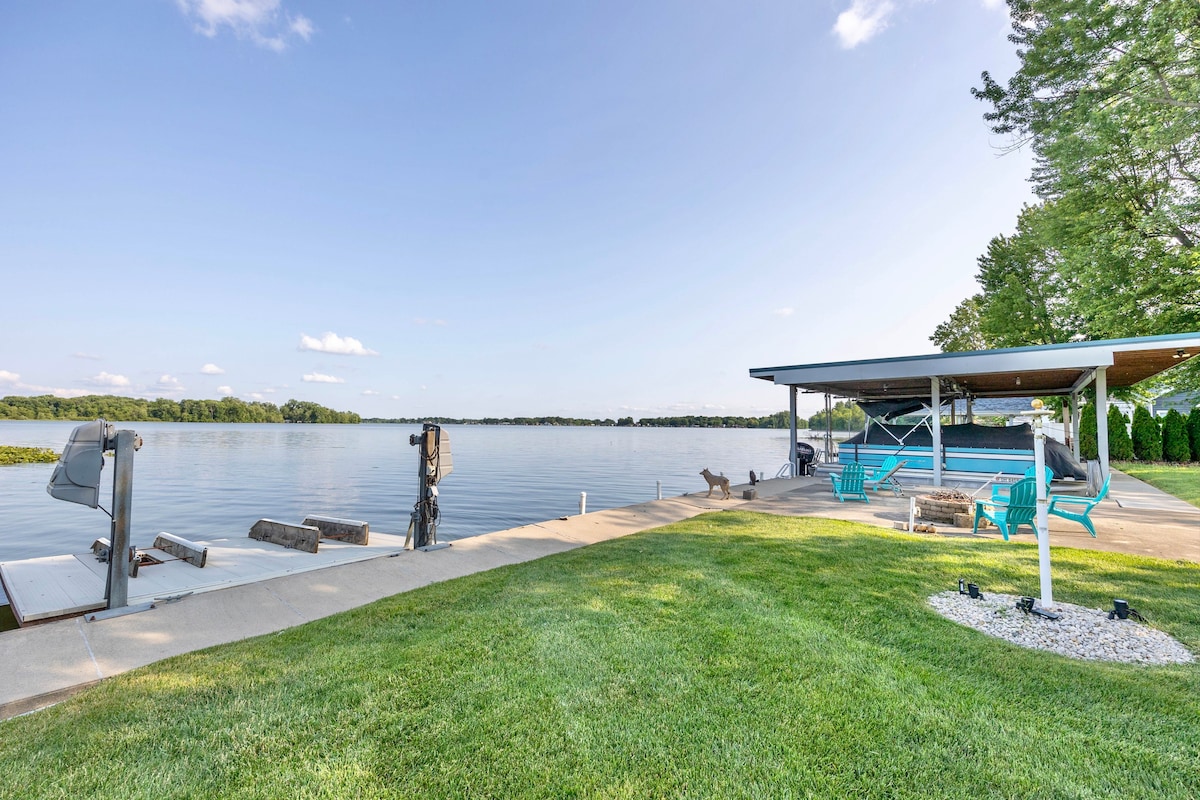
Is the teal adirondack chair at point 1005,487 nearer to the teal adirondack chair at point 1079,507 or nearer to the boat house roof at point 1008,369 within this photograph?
the teal adirondack chair at point 1079,507

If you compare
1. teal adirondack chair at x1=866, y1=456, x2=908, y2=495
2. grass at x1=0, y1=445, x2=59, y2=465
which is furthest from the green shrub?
grass at x1=0, y1=445, x2=59, y2=465

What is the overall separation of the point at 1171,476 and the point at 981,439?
6.81m

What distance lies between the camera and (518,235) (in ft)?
61.1

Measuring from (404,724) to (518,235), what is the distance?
1829 centimetres

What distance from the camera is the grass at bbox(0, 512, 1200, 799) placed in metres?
2.02

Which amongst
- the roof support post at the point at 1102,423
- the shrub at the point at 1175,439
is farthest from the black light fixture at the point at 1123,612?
→ the shrub at the point at 1175,439

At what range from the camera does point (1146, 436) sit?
19.4m

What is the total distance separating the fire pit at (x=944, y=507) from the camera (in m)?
7.70

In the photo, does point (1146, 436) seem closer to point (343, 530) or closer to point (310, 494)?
point (343, 530)

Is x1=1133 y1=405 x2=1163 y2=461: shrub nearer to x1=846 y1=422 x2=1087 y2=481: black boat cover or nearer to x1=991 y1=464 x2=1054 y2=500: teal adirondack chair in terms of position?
x1=846 y1=422 x2=1087 y2=481: black boat cover

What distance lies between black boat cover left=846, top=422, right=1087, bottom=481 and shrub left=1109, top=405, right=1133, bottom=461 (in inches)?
381

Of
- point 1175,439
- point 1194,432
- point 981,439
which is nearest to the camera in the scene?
point 981,439

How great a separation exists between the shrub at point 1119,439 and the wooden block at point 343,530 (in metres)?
28.0

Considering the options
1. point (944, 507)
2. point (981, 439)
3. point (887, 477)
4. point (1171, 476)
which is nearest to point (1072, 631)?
point (944, 507)
